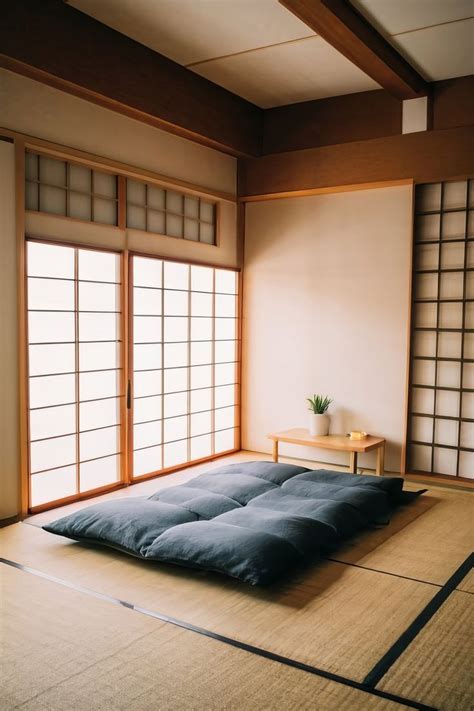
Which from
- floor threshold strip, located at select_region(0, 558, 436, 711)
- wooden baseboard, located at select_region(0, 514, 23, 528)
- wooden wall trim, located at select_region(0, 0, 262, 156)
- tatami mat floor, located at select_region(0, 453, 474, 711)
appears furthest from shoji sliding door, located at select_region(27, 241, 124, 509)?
floor threshold strip, located at select_region(0, 558, 436, 711)

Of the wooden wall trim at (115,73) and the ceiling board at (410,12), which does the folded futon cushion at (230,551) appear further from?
the ceiling board at (410,12)

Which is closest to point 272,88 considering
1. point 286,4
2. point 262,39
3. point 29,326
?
point 262,39

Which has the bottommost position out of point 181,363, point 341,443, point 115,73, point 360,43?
point 341,443

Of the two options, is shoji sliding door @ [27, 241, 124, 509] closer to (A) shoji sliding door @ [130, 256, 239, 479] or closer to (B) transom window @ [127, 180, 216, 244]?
(A) shoji sliding door @ [130, 256, 239, 479]

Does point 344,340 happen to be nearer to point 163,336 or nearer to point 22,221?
point 163,336

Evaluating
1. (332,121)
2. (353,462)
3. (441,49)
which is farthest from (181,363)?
(441,49)

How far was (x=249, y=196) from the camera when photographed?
5980mm

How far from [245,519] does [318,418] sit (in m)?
2.08

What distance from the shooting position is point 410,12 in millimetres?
3975

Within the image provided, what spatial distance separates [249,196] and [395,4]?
2342 mm

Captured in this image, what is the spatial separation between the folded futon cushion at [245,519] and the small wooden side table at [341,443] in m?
0.57

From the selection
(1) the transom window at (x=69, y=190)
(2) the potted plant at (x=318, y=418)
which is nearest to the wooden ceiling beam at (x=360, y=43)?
(1) the transom window at (x=69, y=190)

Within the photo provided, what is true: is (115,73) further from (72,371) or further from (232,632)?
(232,632)

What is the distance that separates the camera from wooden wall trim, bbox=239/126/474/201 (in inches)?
196
